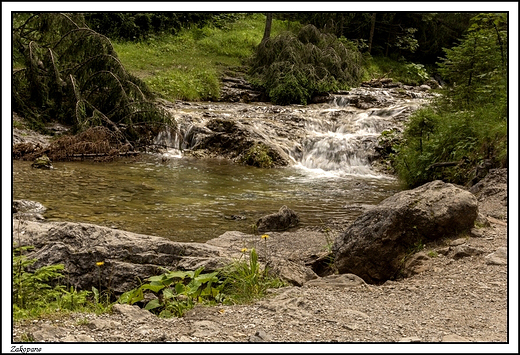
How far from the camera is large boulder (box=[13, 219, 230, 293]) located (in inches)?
186

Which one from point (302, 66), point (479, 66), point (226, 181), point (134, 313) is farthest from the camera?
point (302, 66)

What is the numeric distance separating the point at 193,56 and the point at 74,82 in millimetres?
12960

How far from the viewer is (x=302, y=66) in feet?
72.7

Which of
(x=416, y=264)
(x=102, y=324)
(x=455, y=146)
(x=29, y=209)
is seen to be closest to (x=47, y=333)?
(x=102, y=324)

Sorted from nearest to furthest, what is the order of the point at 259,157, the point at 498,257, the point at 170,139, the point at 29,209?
the point at 498,257
the point at 29,209
the point at 259,157
the point at 170,139

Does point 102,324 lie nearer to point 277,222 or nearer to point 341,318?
point 341,318

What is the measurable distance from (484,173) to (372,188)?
322 cm

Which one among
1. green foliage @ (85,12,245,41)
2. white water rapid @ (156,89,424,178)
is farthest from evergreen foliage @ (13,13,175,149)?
green foliage @ (85,12,245,41)

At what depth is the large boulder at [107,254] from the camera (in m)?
4.73

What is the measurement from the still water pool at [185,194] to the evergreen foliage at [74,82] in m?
1.70

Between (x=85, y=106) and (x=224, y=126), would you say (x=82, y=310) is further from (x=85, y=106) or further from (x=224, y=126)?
(x=224, y=126)

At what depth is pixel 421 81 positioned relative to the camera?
2928cm

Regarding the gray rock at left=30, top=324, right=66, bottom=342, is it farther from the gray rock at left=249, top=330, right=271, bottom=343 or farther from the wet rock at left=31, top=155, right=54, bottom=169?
the wet rock at left=31, top=155, right=54, bottom=169

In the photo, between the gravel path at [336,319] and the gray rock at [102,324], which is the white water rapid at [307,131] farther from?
the gray rock at [102,324]
